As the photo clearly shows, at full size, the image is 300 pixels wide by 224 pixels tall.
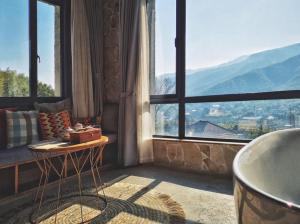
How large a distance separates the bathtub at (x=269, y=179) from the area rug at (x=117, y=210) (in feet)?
2.22

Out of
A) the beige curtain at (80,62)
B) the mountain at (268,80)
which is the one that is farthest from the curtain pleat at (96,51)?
the mountain at (268,80)

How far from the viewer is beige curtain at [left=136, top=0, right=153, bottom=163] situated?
3.06 metres

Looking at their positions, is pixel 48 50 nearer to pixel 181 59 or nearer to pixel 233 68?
pixel 181 59

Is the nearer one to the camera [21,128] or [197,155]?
[21,128]

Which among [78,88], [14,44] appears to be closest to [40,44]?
[14,44]

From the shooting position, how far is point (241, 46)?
2.60 meters

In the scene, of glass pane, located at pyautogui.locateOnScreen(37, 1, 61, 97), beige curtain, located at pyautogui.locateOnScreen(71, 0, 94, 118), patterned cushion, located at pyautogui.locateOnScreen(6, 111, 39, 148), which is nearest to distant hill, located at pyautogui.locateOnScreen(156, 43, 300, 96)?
beige curtain, located at pyautogui.locateOnScreen(71, 0, 94, 118)

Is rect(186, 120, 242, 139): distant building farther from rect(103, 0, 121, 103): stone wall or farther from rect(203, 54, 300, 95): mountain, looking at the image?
rect(103, 0, 121, 103): stone wall

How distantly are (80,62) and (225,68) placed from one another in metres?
1.95

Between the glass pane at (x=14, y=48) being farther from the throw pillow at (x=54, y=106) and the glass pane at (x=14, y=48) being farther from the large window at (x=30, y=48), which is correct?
the throw pillow at (x=54, y=106)

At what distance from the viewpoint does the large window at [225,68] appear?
7.80 feet

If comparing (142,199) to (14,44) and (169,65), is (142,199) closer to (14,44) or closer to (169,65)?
(169,65)

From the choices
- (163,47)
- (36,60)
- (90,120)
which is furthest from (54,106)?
(163,47)

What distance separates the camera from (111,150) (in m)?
3.23
